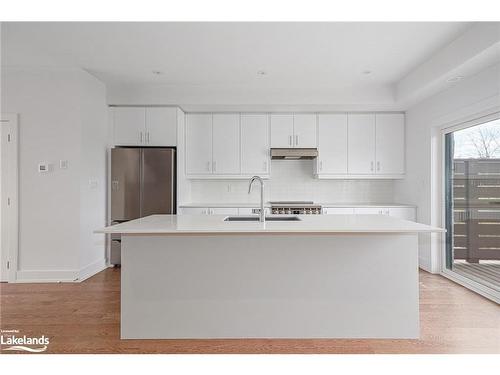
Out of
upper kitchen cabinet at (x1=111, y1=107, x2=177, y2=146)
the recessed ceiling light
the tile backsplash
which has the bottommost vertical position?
the tile backsplash

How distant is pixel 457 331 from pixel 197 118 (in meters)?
4.30

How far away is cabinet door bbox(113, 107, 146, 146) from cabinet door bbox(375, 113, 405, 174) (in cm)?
364

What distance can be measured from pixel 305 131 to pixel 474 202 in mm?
2489

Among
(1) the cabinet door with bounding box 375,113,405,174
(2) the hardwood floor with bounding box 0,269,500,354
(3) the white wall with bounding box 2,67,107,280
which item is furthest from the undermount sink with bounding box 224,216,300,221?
(1) the cabinet door with bounding box 375,113,405,174

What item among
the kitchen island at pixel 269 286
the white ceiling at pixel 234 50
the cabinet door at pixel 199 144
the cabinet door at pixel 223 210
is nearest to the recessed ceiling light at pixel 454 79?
the white ceiling at pixel 234 50

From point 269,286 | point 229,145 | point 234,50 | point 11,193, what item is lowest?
point 269,286

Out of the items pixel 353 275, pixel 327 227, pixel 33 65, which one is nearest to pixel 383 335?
pixel 353 275

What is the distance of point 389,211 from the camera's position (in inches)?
194

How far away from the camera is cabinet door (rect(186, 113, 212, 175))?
17.4ft

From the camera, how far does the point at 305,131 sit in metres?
5.30

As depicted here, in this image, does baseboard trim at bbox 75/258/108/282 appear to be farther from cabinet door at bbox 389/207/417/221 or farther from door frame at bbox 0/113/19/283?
cabinet door at bbox 389/207/417/221

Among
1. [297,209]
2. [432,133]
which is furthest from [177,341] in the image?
[432,133]

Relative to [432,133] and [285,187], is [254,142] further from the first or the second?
[432,133]

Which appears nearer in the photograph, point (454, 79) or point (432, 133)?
point (454, 79)
